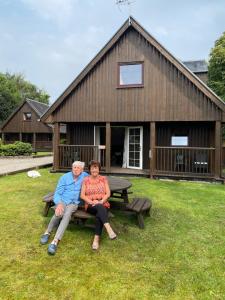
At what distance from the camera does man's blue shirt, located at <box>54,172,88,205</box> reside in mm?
5168

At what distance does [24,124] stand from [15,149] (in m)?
13.4

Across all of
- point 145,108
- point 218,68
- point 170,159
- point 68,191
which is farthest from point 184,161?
point 218,68

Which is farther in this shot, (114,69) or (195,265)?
(114,69)

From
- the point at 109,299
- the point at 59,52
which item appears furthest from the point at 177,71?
the point at 59,52

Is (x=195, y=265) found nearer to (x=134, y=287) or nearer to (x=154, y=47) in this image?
(x=134, y=287)

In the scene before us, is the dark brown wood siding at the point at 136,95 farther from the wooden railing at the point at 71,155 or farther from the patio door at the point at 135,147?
the patio door at the point at 135,147

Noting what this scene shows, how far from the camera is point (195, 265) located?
4.03m

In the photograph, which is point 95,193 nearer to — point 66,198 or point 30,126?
point 66,198

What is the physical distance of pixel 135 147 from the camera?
14.3 m

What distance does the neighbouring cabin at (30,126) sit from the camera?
36719mm

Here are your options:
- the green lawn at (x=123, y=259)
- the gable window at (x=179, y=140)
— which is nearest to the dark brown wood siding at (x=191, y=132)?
the gable window at (x=179, y=140)

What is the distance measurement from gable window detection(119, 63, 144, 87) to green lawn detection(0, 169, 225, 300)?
23.5ft

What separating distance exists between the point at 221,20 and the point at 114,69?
16.2 metres

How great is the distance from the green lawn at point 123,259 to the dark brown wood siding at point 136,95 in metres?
5.88
